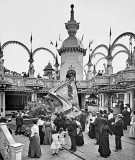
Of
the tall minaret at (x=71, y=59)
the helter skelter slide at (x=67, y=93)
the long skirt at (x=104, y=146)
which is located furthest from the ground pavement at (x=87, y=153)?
the tall minaret at (x=71, y=59)

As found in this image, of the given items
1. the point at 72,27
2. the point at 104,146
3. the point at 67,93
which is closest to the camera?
the point at 104,146

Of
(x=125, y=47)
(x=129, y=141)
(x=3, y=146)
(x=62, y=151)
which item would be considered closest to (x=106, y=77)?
(x=125, y=47)

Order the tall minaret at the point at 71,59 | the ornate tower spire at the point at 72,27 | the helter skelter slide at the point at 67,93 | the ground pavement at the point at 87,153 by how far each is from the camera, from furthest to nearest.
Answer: the ornate tower spire at the point at 72,27, the tall minaret at the point at 71,59, the helter skelter slide at the point at 67,93, the ground pavement at the point at 87,153

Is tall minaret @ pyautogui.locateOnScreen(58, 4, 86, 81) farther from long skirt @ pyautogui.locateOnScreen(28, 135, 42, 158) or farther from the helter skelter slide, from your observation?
long skirt @ pyautogui.locateOnScreen(28, 135, 42, 158)

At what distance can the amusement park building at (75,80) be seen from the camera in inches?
826

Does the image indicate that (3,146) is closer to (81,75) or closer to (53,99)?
(53,99)

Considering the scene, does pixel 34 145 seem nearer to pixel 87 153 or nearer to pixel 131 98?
pixel 87 153

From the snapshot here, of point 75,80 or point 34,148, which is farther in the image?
point 75,80

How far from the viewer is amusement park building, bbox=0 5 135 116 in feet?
68.8

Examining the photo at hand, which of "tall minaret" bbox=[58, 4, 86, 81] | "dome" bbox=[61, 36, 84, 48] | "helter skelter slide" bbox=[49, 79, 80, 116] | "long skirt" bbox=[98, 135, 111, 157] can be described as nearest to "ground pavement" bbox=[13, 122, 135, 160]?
"long skirt" bbox=[98, 135, 111, 157]

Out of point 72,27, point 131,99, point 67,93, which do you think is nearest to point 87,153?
point 131,99

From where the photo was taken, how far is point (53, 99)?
18953 millimetres

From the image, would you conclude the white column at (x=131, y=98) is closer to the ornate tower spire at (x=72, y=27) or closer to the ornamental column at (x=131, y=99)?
the ornamental column at (x=131, y=99)

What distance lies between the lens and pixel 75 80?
2623 cm
